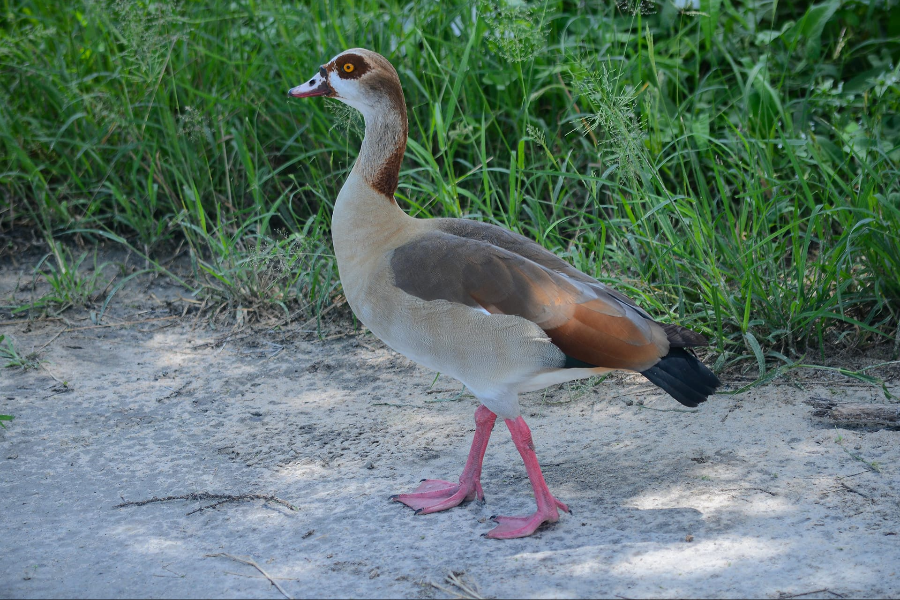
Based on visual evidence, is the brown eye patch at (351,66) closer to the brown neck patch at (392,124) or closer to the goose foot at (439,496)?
the brown neck patch at (392,124)

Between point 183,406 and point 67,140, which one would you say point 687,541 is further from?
point 67,140

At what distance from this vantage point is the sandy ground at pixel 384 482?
277 cm

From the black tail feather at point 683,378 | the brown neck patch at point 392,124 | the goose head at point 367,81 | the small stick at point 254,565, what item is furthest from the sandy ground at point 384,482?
the goose head at point 367,81

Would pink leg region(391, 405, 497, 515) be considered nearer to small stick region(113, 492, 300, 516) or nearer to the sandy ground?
the sandy ground

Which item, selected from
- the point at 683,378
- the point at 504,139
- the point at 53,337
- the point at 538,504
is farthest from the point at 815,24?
the point at 53,337

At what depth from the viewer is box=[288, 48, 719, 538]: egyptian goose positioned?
10.2ft

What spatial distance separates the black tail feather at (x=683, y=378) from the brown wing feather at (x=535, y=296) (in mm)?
37

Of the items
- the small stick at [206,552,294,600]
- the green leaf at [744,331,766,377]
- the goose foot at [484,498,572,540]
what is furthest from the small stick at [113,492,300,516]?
the green leaf at [744,331,766,377]

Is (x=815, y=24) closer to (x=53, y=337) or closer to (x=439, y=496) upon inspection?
(x=439, y=496)

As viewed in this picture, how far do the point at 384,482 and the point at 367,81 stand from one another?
1514mm

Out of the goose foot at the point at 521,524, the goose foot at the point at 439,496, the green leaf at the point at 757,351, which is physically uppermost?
the green leaf at the point at 757,351

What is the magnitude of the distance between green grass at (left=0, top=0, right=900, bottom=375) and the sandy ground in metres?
0.57

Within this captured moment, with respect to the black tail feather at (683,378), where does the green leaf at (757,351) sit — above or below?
below

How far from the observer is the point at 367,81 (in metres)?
3.54
